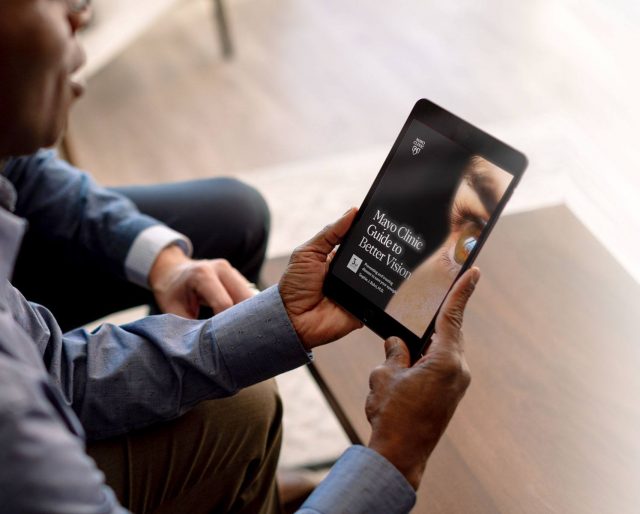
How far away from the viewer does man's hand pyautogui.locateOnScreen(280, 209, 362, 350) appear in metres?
0.99

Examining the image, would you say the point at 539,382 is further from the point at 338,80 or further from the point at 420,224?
the point at 338,80

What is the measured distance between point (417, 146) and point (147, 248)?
0.47 metres

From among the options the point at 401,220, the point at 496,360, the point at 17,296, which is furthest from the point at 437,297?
the point at 17,296

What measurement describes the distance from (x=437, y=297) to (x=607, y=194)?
2.66 feet

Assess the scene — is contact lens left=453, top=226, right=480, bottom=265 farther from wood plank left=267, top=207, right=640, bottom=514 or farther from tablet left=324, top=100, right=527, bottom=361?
wood plank left=267, top=207, right=640, bottom=514

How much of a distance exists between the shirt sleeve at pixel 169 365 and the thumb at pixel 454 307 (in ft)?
0.55

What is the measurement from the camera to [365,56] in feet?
8.80

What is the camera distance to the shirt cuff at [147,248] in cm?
129

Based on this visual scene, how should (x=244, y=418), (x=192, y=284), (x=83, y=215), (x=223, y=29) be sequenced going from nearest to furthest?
1. (x=244, y=418)
2. (x=192, y=284)
3. (x=83, y=215)
4. (x=223, y=29)

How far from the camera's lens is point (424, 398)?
86 centimetres

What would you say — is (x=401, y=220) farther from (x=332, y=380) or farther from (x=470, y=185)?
(x=332, y=380)

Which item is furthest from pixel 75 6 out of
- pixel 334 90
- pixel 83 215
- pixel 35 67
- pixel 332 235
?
pixel 334 90

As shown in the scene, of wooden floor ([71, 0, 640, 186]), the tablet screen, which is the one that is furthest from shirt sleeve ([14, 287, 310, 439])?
wooden floor ([71, 0, 640, 186])

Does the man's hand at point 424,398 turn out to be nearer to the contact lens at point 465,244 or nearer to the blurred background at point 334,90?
the contact lens at point 465,244
